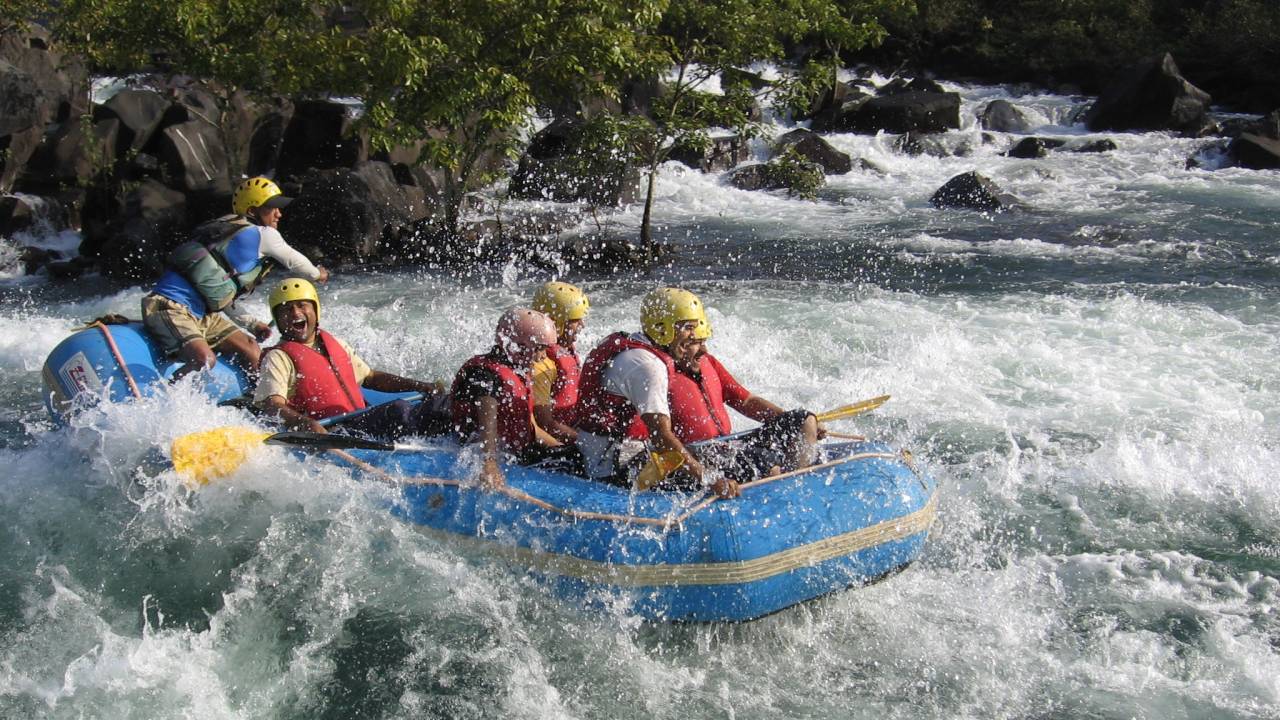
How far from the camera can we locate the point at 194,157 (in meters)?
16.7

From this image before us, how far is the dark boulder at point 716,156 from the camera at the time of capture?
20078mm

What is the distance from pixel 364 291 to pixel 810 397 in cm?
617

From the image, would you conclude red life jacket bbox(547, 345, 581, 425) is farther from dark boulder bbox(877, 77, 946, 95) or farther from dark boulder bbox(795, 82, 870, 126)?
dark boulder bbox(877, 77, 946, 95)

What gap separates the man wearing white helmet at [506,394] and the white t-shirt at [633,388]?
422 millimetres

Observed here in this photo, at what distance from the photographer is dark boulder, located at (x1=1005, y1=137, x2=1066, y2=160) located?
21.1m

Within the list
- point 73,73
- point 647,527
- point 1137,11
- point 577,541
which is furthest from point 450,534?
point 1137,11

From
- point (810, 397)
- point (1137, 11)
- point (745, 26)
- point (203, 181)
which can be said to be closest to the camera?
point (810, 397)

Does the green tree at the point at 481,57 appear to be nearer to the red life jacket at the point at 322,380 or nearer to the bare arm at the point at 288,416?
the red life jacket at the point at 322,380

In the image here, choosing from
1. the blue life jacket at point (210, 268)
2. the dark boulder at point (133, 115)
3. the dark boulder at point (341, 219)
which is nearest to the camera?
the blue life jacket at point (210, 268)

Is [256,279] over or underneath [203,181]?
over

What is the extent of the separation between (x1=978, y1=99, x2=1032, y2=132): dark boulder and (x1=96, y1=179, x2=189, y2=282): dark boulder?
16.4 metres

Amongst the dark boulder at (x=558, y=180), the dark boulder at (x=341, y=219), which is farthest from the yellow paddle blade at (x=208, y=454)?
the dark boulder at (x=558, y=180)

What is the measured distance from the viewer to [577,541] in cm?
517

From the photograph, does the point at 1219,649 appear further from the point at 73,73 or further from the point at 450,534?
the point at 73,73
